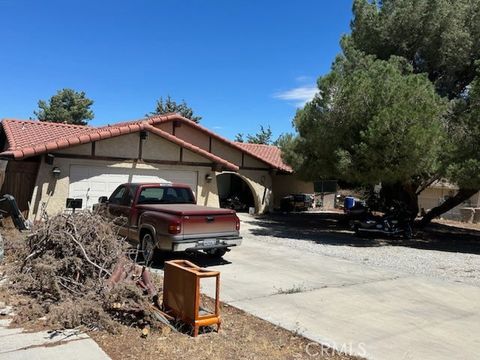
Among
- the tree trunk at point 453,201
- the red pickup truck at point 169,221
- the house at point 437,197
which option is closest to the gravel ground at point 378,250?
the tree trunk at point 453,201

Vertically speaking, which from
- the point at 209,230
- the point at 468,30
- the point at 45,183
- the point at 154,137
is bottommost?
the point at 209,230

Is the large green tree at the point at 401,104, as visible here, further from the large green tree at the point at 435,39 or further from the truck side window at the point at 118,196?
the truck side window at the point at 118,196

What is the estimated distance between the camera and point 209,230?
31.3 feet

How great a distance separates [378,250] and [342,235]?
11.5 ft

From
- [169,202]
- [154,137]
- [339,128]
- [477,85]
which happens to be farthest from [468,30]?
[169,202]

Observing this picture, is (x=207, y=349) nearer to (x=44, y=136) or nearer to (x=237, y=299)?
(x=237, y=299)

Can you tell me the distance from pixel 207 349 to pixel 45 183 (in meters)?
11.3

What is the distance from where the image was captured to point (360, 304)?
23.6 feet

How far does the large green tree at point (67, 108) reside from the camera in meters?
50.5

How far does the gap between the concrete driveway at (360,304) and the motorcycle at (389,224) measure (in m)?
5.31

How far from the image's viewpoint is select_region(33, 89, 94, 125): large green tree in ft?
166

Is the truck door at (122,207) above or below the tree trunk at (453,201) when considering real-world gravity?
below

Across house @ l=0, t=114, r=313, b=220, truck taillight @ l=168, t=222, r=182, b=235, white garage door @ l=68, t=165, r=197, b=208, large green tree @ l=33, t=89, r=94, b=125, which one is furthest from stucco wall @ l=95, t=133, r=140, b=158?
large green tree @ l=33, t=89, r=94, b=125

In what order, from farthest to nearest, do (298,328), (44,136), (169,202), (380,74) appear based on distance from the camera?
(44,136)
(380,74)
(169,202)
(298,328)
